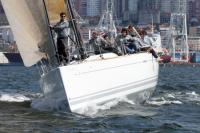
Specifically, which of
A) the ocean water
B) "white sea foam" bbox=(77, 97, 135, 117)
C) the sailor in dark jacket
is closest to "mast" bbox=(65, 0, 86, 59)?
the sailor in dark jacket

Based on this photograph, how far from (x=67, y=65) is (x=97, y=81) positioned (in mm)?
920

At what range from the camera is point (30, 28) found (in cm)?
1449

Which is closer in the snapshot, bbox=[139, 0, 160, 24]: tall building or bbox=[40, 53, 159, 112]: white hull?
bbox=[40, 53, 159, 112]: white hull

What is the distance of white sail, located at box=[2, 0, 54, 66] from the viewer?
14.4 meters

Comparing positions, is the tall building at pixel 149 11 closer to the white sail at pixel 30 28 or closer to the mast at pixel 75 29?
the mast at pixel 75 29

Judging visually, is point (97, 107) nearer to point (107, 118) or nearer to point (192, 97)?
point (107, 118)

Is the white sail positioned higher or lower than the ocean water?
higher

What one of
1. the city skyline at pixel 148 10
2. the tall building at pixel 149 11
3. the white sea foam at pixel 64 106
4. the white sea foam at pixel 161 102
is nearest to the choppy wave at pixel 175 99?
the white sea foam at pixel 161 102

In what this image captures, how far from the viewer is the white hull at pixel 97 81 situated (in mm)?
13031

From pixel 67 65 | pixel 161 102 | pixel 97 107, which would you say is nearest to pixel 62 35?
pixel 67 65

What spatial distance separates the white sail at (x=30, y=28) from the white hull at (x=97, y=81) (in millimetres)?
690

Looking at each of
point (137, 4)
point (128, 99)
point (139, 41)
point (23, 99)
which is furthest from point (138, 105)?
point (137, 4)

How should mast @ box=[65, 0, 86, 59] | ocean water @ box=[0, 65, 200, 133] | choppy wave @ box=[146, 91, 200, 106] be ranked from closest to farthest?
ocean water @ box=[0, 65, 200, 133] < mast @ box=[65, 0, 86, 59] < choppy wave @ box=[146, 91, 200, 106]

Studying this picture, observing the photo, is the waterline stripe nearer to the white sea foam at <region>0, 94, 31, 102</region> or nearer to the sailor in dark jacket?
the sailor in dark jacket
